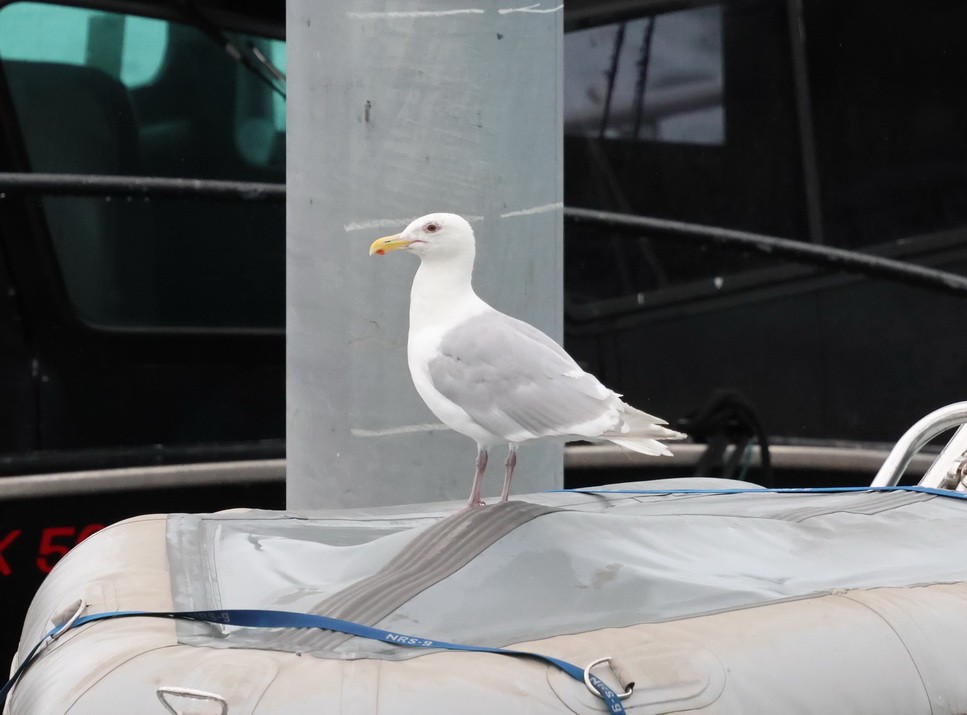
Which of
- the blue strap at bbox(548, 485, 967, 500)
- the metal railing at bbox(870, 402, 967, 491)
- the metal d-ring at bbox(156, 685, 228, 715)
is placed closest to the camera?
the metal d-ring at bbox(156, 685, 228, 715)

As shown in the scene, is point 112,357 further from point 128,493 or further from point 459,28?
Answer: point 459,28

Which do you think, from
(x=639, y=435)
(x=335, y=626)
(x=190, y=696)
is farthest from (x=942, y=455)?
(x=190, y=696)

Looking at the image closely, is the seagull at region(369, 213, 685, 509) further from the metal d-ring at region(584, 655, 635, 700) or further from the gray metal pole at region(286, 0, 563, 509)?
the gray metal pole at region(286, 0, 563, 509)

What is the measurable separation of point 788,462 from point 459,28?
7.71 feet

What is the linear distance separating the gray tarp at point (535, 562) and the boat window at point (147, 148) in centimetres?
190

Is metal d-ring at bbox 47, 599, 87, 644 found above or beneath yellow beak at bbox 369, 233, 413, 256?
beneath

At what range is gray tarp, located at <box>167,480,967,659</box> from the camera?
54.7 inches

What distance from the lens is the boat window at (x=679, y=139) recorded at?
403 cm

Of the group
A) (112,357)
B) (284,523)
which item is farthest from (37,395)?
(284,523)

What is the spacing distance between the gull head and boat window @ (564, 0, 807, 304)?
2.40 metres

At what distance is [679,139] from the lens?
4109mm

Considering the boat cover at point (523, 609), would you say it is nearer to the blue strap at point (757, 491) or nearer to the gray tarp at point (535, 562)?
the gray tarp at point (535, 562)

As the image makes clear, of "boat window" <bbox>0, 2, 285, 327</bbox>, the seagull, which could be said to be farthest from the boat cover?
"boat window" <bbox>0, 2, 285, 327</bbox>

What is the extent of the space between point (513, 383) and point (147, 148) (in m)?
2.38
